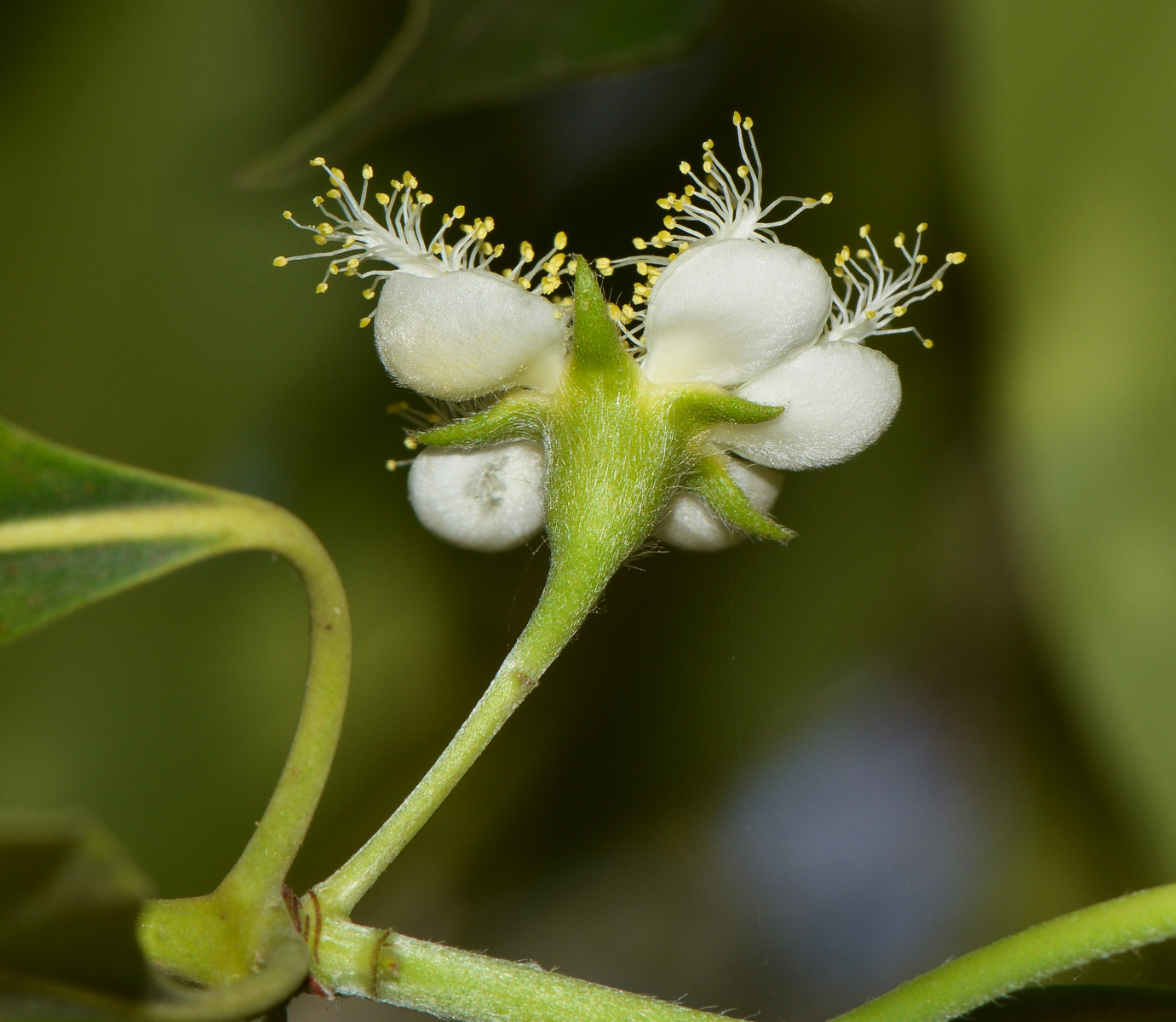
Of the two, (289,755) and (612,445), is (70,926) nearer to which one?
(289,755)

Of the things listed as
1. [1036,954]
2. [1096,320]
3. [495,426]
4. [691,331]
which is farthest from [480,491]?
[1096,320]

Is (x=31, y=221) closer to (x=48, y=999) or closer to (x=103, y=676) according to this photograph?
(x=103, y=676)

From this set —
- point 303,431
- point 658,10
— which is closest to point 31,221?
point 303,431

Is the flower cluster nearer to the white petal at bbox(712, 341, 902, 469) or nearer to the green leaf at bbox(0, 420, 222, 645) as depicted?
the white petal at bbox(712, 341, 902, 469)

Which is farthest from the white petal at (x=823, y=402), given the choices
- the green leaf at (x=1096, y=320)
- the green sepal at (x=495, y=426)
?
the green leaf at (x=1096, y=320)

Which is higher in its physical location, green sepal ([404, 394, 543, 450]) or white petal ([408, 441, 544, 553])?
green sepal ([404, 394, 543, 450])

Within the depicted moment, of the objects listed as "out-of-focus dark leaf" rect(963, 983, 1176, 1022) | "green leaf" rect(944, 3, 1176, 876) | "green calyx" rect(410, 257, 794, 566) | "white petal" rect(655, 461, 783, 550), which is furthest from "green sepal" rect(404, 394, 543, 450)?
"green leaf" rect(944, 3, 1176, 876)
